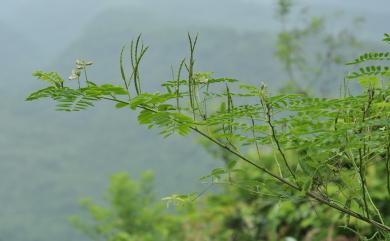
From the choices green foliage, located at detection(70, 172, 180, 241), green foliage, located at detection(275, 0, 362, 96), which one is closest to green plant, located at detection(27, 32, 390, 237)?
green foliage, located at detection(70, 172, 180, 241)

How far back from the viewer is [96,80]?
298 ft

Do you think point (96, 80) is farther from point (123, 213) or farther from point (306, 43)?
point (123, 213)

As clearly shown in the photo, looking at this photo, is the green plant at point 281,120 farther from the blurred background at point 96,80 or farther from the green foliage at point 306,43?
the blurred background at point 96,80

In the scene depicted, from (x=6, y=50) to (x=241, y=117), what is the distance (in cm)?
12417

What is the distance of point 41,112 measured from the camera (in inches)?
3487

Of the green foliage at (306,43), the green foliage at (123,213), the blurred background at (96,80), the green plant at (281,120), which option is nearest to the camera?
the green plant at (281,120)

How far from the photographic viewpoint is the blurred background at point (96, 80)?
198ft

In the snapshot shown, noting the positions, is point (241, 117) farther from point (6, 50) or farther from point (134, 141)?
point (6, 50)

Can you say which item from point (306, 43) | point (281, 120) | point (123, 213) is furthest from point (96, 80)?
point (281, 120)

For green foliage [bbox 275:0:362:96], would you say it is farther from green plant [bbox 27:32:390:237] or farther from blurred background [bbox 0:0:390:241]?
blurred background [bbox 0:0:390:241]

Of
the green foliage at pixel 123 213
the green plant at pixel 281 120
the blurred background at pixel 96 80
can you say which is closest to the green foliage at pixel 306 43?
the green foliage at pixel 123 213

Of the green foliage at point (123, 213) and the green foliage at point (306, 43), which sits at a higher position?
the green foliage at point (306, 43)

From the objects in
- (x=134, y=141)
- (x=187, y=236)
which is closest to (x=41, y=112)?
(x=134, y=141)

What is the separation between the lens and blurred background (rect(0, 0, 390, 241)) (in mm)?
60438
